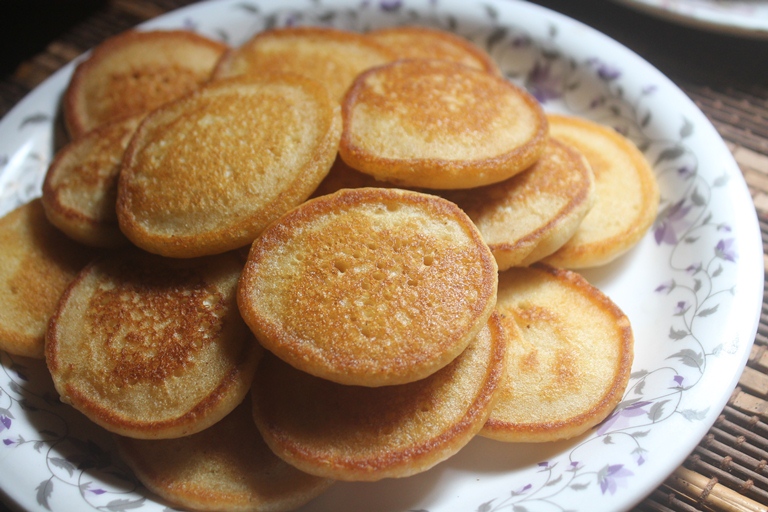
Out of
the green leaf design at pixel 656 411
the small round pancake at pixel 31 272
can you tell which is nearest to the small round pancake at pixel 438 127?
the green leaf design at pixel 656 411

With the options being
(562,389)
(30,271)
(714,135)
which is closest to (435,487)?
(562,389)

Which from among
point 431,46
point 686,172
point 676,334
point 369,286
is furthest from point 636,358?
point 431,46

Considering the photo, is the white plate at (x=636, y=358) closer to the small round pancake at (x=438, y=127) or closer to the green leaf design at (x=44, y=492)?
the green leaf design at (x=44, y=492)

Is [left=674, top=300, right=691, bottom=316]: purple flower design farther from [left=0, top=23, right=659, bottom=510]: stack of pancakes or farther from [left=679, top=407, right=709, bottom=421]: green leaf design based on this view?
[left=679, top=407, right=709, bottom=421]: green leaf design

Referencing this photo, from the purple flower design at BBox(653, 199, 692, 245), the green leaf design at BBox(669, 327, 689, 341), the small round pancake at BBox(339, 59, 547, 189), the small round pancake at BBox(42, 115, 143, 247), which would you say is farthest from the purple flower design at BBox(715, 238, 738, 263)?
the small round pancake at BBox(42, 115, 143, 247)

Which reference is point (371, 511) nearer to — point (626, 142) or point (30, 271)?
point (30, 271)
